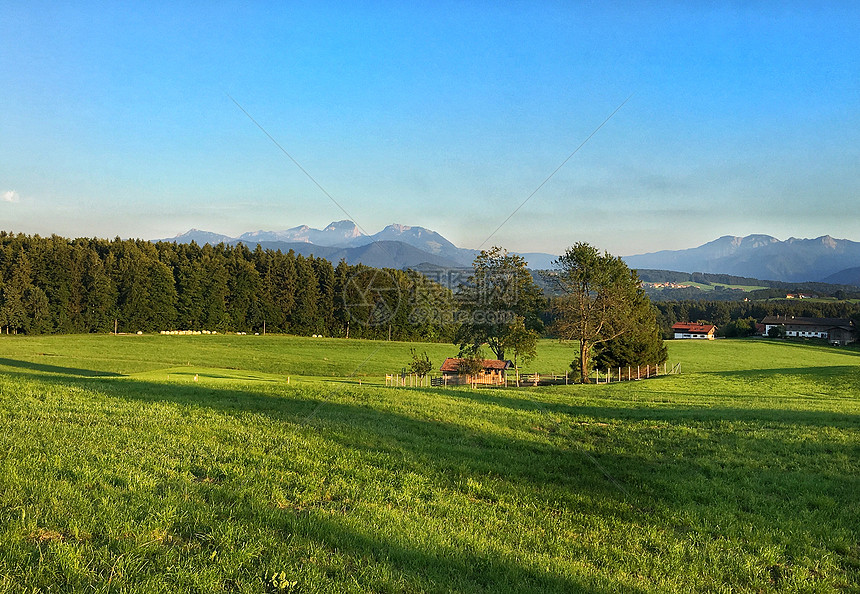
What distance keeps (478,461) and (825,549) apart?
19.3 feet

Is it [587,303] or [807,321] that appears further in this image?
[807,321]

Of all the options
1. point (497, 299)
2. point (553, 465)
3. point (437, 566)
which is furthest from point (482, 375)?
point (437, 566)

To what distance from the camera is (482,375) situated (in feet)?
155

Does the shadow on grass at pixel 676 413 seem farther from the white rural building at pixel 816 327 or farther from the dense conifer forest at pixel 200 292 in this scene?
the white rural building at pixel 816 327

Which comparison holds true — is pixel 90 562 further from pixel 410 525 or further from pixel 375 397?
pixel 375 397

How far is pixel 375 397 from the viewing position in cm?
1820

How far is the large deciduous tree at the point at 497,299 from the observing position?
154 ft

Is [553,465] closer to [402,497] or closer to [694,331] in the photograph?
[402,497]

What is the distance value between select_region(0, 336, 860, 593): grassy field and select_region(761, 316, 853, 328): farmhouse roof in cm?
15147

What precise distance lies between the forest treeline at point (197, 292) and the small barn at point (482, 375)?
3445 centimetres

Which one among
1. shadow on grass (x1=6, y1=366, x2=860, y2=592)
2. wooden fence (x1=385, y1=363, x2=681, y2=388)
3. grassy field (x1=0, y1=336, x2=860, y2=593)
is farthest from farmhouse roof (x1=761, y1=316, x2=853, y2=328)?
grassy field (x1=0, y1=336, x2=860, y2=593)

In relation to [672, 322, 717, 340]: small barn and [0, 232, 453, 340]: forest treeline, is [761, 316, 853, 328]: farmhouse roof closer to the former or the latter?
[672, 322, 717, 340]: small barn

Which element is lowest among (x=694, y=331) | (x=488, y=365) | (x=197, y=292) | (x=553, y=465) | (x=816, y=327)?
(x=694, y=331)

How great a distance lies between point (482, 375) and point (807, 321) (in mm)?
138586
